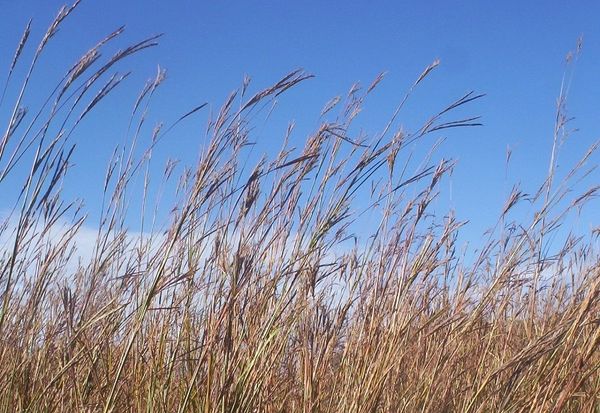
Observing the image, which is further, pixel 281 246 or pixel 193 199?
pixel 281 246

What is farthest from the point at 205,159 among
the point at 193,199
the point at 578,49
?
the point at 578,49

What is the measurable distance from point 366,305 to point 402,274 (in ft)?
0.44

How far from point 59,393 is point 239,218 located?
2.83 feet

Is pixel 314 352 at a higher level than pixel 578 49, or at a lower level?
lower

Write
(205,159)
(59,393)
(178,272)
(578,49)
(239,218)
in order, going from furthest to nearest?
(578,49)
(59,393)
(178,272)
(239,218)
(205,159)

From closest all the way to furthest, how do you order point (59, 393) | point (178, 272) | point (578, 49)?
point (178, 272), point (59, 393), point (578, 49)

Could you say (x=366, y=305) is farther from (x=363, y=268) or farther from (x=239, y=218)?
(x=239, y=218)

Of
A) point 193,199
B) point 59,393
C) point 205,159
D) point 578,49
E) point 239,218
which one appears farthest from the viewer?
point 578,49

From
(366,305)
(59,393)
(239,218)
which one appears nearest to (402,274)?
(366,305)

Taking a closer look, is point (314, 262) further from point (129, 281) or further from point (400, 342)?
point (129, 281)

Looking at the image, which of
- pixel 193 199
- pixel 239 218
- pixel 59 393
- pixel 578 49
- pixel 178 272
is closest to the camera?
pixel 193 199

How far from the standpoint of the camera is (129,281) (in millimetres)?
2242

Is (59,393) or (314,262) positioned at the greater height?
(314,262)

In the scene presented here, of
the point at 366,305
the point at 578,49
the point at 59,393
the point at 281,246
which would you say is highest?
the point at 578,49
